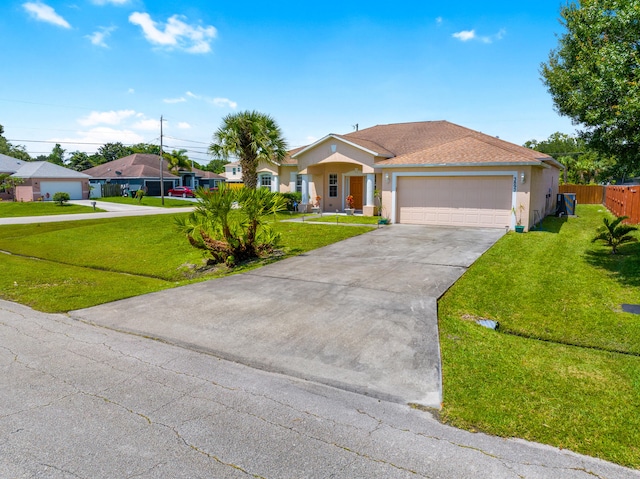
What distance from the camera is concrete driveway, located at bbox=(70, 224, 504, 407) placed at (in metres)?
5.54

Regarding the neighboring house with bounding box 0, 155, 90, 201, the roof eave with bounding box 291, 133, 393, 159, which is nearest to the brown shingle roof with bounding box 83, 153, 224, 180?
the neighboring house with bounding box 0, 155, 90, 201

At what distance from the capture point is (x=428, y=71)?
65.9 feet

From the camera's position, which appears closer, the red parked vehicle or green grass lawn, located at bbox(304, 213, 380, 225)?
green grass lawn, located at bbox(304, 213, 380, 225)

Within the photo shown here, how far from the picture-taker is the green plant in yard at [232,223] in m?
12.6

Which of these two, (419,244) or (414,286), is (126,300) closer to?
(414,286)

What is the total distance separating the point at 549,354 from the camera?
19.4ft

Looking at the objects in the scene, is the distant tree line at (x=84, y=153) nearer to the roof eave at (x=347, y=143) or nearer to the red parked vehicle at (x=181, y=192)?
the red parked vehicle at (x=181, y=192)

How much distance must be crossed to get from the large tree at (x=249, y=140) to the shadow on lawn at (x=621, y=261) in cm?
1795

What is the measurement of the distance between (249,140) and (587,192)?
98.9 ft

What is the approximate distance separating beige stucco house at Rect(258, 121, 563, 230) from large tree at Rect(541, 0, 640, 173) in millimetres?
7148

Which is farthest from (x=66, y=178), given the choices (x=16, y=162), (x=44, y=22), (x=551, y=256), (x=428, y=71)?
(x=551, y=256)

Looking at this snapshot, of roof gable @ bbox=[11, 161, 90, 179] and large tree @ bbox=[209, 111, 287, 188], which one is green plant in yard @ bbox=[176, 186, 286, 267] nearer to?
large tree @ bbox=[209, 111, 287, 188]

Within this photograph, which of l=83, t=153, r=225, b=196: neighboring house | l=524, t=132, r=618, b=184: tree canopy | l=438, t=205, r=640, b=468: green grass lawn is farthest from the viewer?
l=83, t=153, r=225, b=196: neighboring house

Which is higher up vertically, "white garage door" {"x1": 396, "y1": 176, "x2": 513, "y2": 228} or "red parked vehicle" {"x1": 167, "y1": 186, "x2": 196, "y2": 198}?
"red parked vehicle" {"x1": 167, "y1": 186, "x2": 196, "y2": 198}
